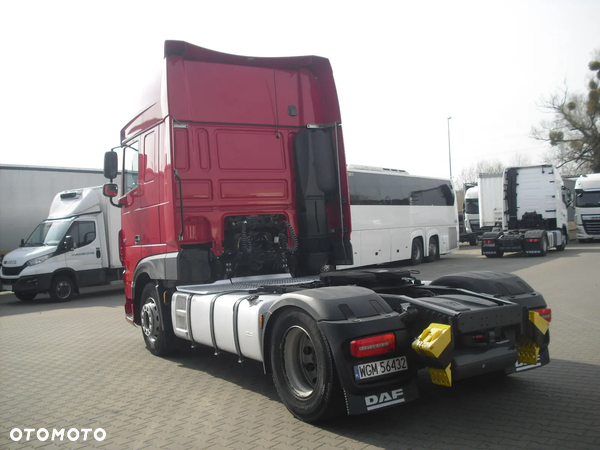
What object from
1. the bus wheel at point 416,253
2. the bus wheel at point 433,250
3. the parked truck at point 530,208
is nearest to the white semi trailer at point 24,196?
the bus wheel at point 416,253

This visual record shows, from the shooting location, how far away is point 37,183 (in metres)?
19.1

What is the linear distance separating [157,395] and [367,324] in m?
2.78

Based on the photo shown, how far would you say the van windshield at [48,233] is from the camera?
1664 centimetres

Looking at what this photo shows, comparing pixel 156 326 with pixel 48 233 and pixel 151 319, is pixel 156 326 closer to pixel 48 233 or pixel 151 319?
pixel 151 319

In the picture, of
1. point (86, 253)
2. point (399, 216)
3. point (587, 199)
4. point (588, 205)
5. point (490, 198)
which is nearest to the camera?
point (86, 253)

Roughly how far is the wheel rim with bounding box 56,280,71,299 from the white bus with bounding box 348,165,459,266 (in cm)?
909

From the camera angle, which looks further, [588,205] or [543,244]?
[588,205]

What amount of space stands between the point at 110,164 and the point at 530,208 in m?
22.2

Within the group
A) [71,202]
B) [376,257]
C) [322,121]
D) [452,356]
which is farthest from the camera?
[376,257]

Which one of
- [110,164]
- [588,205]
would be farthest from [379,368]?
[588,205]

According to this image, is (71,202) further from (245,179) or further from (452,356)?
(452,356)

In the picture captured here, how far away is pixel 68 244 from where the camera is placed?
1653cm

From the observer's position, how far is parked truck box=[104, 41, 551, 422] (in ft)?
15.6

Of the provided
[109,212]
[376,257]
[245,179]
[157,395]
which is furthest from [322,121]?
[376,257]
